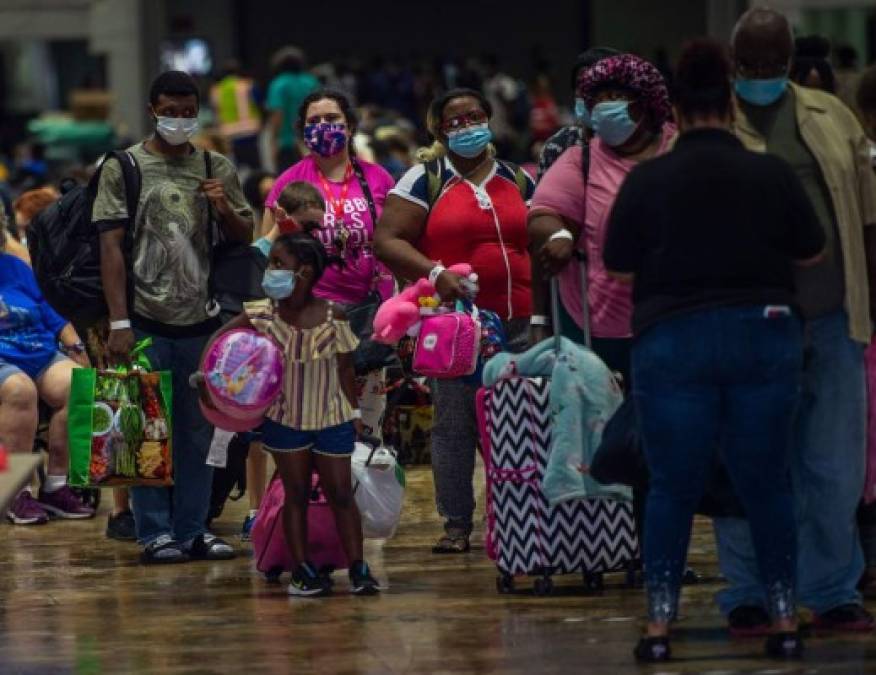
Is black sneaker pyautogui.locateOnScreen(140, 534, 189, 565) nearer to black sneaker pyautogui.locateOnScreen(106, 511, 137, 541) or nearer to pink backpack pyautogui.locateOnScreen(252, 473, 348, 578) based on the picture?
black sneaker pyautogui.locateOnScreen(106, 511, 137, 541)

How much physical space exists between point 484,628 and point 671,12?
38931 millimetres

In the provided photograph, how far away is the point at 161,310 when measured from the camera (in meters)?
11.3

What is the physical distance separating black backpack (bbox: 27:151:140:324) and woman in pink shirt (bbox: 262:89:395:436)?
0.77 meters

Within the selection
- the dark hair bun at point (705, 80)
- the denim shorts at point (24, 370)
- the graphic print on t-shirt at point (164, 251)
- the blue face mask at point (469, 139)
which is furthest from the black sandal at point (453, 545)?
the dark hair bun at point (705, 80)

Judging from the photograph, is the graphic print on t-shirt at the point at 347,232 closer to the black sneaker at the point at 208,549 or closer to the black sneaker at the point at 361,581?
the black sneaker at the point at 208,549

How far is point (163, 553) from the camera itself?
11.5 metres

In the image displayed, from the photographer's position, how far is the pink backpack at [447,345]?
1070cm

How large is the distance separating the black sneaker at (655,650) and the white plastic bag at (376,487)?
2.27 metres

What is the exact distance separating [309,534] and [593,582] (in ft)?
3.83

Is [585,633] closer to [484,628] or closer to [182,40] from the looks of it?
[484,628]

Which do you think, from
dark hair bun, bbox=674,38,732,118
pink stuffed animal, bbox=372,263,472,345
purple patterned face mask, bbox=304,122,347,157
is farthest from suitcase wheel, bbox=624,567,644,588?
purple patterned face mask, bbox=304,122,347,157

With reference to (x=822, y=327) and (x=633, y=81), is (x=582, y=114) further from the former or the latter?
(x=822, y=327)

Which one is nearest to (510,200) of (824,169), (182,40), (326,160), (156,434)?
(326,160)

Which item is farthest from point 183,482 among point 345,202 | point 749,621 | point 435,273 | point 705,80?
point 705,80
